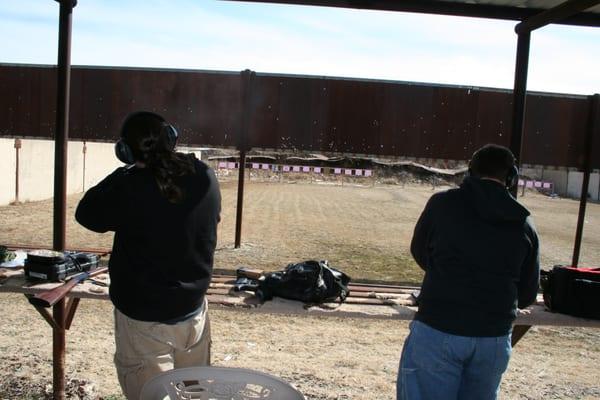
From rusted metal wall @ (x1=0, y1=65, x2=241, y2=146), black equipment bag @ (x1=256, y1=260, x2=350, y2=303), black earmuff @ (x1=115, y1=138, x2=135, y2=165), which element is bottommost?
black equipment bag @ (x1=256, y1=260, x2=350, y2=303)

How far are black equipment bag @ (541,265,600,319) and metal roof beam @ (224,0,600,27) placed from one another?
1821 mm

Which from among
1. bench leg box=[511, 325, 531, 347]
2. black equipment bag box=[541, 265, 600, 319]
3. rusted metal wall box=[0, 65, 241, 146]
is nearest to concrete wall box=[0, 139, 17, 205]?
rusted metal wall box=[0, 65, 241, 146]

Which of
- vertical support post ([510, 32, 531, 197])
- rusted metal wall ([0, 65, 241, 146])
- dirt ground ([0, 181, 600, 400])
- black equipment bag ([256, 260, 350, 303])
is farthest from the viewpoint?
rusted metal wall ([0, 65, 241, 146])

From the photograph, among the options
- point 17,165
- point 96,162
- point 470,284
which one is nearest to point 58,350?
point 470,284

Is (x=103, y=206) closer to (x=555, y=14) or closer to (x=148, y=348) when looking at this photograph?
(x=148, y=348)

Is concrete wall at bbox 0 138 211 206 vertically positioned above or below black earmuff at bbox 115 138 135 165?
below

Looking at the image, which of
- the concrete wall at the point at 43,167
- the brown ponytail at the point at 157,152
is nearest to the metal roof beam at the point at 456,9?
the brown ponytail at the point at 157,152

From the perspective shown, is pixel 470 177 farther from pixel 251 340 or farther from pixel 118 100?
pixel 118 100

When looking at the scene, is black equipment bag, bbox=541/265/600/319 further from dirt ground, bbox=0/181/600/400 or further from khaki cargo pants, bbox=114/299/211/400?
khaki cargo pants, bbox=114/299/211/400

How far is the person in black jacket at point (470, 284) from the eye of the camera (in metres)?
2.04

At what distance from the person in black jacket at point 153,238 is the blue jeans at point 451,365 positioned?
949 millimetres

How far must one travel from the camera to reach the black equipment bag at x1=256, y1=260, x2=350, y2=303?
330 cm

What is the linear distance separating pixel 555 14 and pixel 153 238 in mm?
3025

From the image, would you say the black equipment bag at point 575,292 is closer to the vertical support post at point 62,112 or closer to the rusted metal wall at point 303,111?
the rusted metal wall at point 303,111
